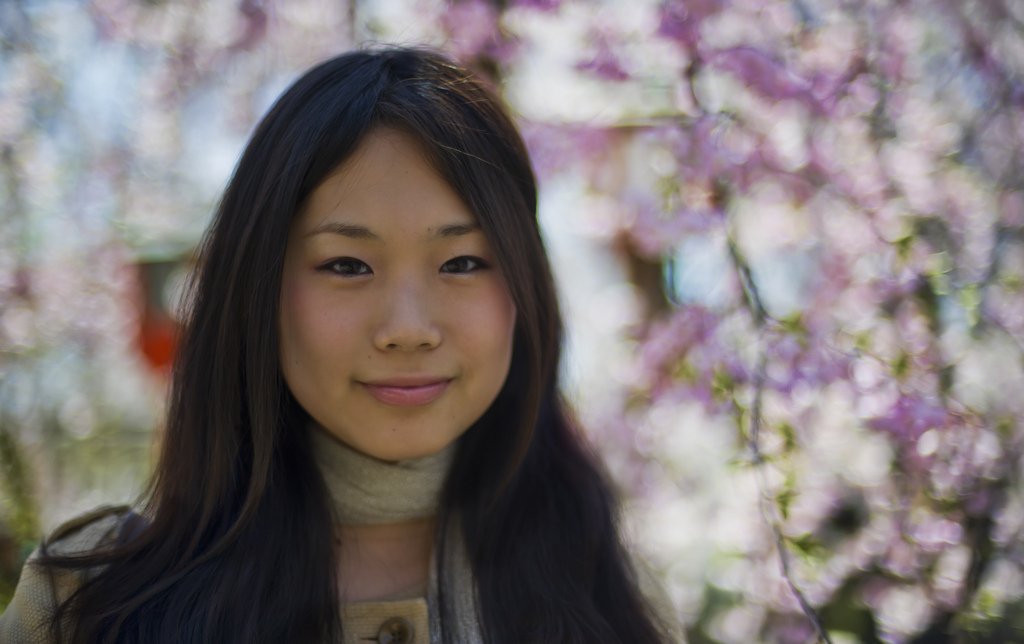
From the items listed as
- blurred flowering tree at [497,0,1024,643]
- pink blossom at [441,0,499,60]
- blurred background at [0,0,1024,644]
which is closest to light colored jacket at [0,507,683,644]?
blurred background at [0,0,1024,644]

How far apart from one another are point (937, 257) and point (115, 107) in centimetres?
256

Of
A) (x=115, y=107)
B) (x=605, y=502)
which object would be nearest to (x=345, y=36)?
(x=115, y=107)

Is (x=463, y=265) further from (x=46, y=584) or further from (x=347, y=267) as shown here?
(x=46, y=584)

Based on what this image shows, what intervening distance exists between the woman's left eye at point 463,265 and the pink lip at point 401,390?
166 millimetres

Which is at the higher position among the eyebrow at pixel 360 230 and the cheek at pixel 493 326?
the eyebrow at pixel 360 230

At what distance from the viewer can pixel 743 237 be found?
2.10 meters

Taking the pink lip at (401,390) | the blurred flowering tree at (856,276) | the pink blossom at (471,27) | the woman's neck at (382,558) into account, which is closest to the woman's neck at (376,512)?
the woman's neck at (382,558)

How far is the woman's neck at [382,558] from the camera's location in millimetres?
1149

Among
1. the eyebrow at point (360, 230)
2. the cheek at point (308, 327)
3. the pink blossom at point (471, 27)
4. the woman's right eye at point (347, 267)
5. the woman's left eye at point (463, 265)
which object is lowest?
the cheek at point (308, 327)

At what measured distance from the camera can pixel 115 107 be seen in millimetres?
2508

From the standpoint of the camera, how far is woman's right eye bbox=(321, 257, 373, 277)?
1.04 meters

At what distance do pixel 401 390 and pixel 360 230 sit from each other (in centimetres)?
23

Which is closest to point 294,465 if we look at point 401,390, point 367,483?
point 367,483

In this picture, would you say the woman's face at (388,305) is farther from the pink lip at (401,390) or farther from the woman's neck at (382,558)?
the woman's neck at (382,558)
